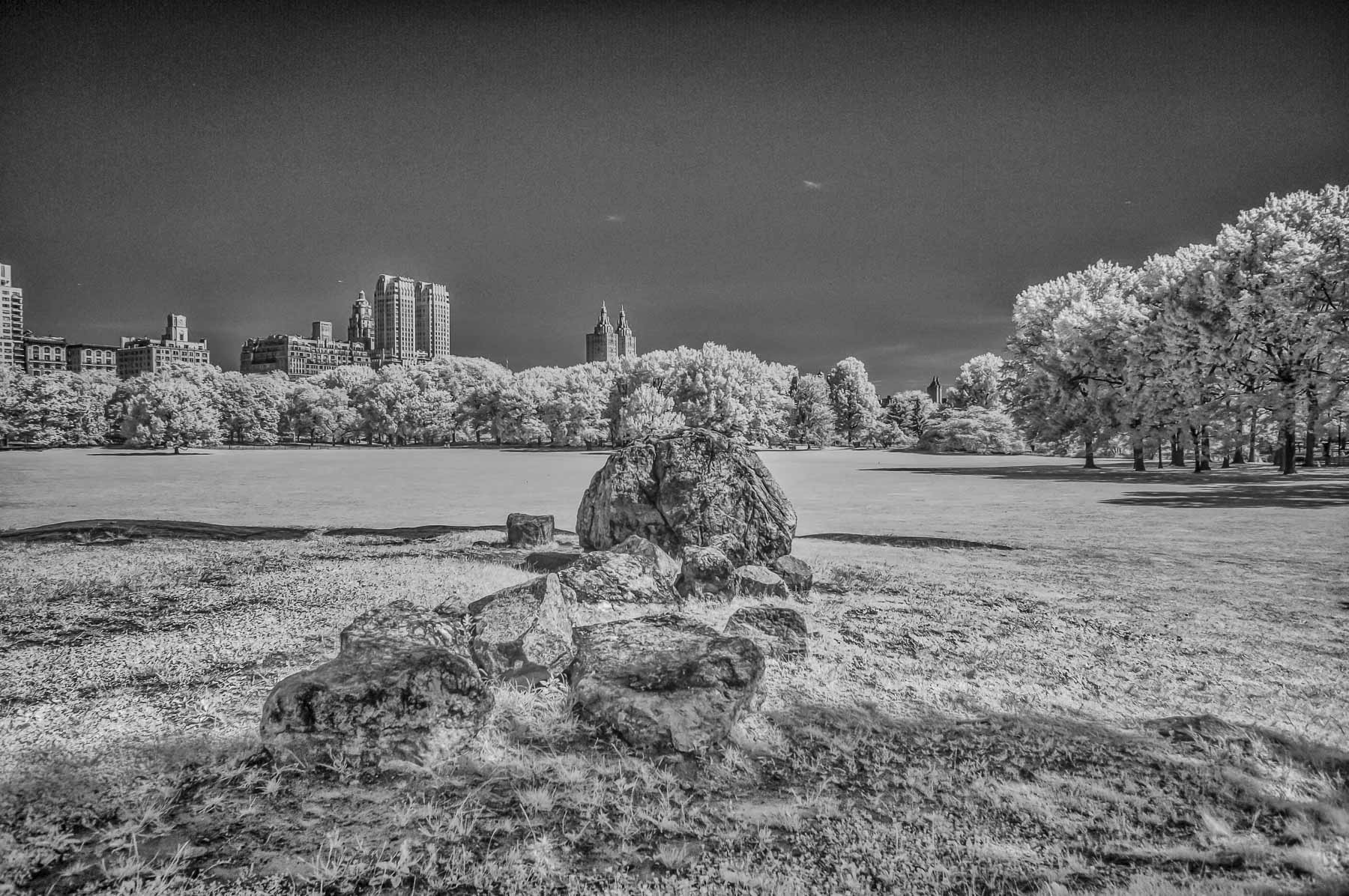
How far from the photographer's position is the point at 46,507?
19031 mm

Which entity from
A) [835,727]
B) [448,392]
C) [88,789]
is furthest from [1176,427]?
[448,392]

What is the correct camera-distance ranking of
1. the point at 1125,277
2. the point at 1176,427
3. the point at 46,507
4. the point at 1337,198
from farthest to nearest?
the point at 1125,277 < the point at 1176,427 < the point at 1337,198 < the point at 46,507

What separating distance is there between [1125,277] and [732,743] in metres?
51.7

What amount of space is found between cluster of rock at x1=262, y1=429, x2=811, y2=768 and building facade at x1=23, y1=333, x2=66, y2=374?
7271 inches

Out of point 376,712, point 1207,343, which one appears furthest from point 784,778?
point 1207,343

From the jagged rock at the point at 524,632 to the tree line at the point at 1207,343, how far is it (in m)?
29.5

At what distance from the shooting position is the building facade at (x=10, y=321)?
10689 cm

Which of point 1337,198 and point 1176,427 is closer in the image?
point 1337,198

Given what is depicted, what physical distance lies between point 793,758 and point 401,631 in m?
2.95

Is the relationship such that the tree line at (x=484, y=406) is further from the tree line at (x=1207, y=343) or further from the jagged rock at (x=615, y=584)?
the jagged rock at (x=615, y=584)

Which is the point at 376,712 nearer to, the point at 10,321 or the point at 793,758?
the point at 793,758

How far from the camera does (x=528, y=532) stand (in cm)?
1188

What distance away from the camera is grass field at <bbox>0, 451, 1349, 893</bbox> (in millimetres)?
3164

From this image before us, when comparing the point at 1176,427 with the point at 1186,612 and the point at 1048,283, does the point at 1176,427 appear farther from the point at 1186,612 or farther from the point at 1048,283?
the point at 1186,612
